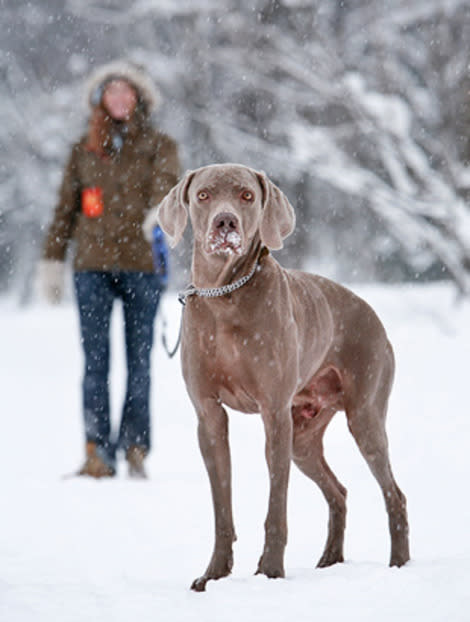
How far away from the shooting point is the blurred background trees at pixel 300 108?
1202 centimetres

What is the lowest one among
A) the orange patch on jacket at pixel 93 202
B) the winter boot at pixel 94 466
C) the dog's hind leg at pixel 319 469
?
the winter boot at pixel 94 466

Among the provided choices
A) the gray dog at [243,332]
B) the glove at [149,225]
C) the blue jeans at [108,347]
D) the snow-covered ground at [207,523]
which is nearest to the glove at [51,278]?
the blue jeans at [108,347]

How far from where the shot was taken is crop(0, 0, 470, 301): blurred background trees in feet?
39.4

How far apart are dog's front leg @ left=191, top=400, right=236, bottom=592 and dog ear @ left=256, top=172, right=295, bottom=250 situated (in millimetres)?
596

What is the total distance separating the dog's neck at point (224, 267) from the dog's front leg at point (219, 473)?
419mm

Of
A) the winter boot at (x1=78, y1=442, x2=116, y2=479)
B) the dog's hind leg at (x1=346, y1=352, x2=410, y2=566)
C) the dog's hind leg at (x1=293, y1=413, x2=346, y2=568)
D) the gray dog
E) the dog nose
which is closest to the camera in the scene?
the dog nose

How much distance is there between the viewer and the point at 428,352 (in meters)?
9.83

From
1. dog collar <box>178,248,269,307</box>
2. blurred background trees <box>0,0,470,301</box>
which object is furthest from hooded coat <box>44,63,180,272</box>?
blurred background trees <box>0,0,470,301</box>

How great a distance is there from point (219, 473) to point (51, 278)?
286 cm

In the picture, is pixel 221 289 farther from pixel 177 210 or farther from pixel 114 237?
pixel 114 237

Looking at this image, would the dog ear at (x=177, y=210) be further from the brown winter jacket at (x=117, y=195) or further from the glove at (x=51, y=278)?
the glove at (x=51, y=278)

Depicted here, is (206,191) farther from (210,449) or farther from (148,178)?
(148,178)

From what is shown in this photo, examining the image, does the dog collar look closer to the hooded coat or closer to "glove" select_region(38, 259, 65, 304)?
the hooded coat

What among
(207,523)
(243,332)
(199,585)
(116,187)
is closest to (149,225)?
(116,187)
